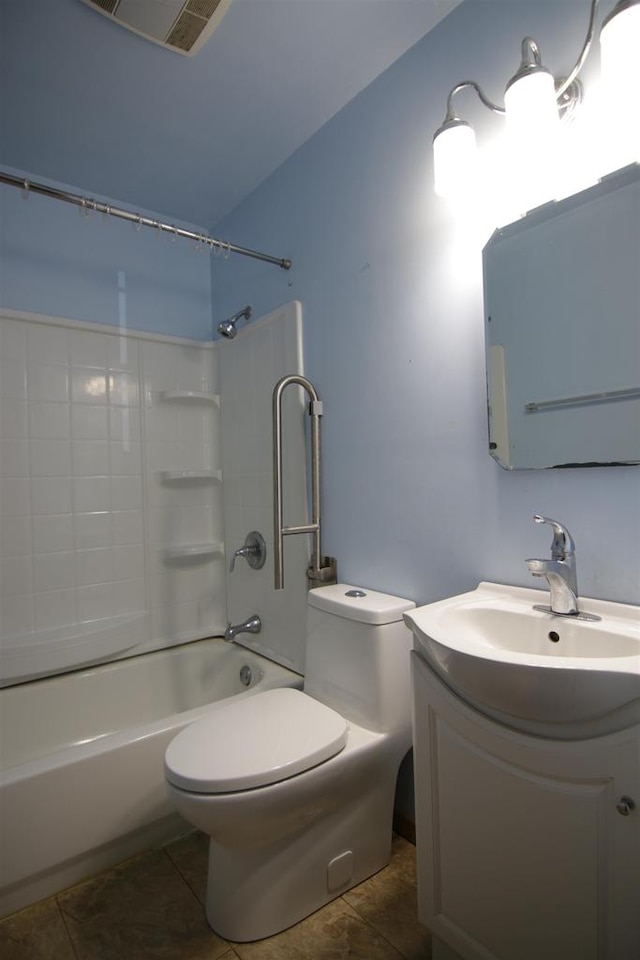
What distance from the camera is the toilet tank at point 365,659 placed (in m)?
1.29

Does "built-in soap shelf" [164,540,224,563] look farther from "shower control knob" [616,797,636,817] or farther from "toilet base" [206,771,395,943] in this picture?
"shower control knob" [616,797,636,817]

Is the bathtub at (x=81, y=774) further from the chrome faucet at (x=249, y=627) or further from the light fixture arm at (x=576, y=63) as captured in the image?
the light fixture arm at (x=576, y=63)

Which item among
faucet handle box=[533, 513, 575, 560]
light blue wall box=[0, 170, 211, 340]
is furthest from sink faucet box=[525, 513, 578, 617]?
light blue wall box=[0, 170, 211, 340]

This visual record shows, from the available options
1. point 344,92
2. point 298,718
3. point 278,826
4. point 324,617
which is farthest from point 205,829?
point 344,92

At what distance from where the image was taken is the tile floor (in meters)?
1.15

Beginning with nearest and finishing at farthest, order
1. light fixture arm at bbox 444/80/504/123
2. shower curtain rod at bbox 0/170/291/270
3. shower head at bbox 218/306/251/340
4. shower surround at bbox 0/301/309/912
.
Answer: light fixture arm at bbox 444/80/504/123
shower curtain rod at bbox 0/170/291/270
shower surround at bbox 0/301/309/912
shower head at bbox 218/306/251/340

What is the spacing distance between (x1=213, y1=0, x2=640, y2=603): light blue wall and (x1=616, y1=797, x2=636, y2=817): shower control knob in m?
0.40

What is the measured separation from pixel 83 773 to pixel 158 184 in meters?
2.09

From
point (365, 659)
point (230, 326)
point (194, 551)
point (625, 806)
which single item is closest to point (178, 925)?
point (365, 659)

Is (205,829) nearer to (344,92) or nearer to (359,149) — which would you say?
(359,149)

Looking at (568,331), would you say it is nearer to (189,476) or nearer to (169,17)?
(169,17)

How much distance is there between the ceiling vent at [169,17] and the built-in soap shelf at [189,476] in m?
1.39

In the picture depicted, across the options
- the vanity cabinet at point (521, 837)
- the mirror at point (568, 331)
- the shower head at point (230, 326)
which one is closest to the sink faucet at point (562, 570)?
the mirror at point (568, 331)

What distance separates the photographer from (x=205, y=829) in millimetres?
1091
